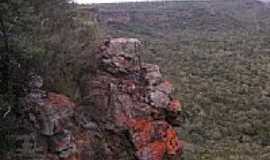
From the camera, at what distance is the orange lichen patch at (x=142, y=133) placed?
15367mm

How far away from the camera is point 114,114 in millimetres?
15727

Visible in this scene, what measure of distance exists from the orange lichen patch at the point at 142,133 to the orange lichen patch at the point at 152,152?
13cm

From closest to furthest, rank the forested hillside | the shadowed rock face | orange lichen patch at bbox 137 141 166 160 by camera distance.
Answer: the shadowed rock face < orange lichen patch at bbox 137 141 166 160 < the forested hillside

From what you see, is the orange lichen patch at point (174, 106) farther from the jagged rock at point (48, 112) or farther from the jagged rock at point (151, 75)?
the jagged rock at point (48, 112)

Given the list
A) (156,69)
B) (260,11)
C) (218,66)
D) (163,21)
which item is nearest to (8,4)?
(156,69)

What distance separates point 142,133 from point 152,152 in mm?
507

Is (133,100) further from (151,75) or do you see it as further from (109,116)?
(151,75)

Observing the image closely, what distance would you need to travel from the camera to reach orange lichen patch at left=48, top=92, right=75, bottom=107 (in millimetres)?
14719

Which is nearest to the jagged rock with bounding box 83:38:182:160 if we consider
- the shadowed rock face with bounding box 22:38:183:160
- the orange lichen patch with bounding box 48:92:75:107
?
the shadowed rock face with bounding box 22:38:183:160

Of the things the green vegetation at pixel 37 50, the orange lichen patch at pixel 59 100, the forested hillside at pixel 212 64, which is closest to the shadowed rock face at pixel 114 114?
the orange lichen patch at pixel 59 100

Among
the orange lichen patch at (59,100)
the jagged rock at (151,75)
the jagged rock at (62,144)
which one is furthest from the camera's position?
the jagged rock at (151,75)

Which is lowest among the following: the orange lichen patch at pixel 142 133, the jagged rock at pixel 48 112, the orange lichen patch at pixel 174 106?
the orange lichen patch at pixel 142 133

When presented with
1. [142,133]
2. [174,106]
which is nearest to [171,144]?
[142,133]

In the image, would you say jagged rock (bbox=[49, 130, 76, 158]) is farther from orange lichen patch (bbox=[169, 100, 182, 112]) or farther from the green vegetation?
orange lichen patch (bbox=[169, 100, 182, 112])
